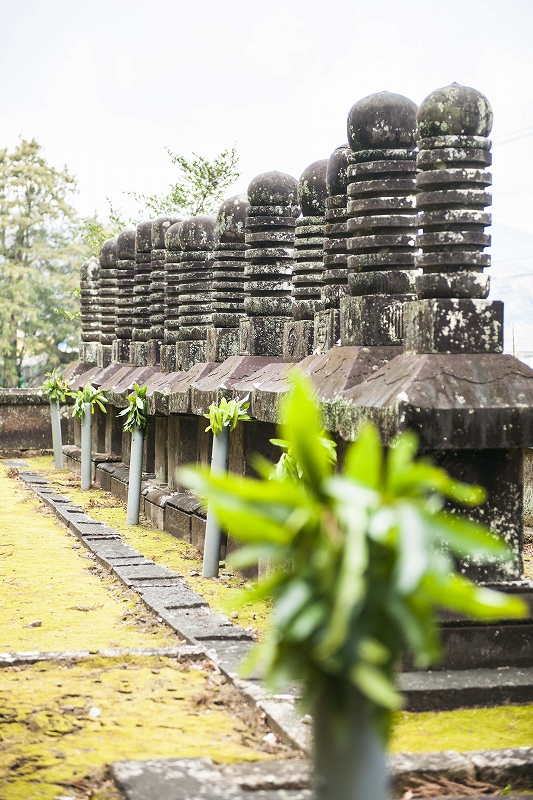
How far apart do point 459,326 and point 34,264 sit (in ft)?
114

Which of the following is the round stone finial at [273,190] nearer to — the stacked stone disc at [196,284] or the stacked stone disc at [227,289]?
the stacked stone disc at [227,289]

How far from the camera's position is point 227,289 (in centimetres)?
1007

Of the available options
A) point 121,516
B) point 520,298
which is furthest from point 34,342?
point 520,298

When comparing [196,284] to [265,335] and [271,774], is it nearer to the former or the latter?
[265,335]

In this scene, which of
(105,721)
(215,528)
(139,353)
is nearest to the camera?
(105,721)

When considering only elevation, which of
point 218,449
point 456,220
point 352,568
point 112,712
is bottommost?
point 112,712

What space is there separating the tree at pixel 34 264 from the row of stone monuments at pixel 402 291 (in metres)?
27.9

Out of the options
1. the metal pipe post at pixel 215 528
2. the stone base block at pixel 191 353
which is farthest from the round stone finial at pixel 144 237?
the metal pipe post at pixel 215 528

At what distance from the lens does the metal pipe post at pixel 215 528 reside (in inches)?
302

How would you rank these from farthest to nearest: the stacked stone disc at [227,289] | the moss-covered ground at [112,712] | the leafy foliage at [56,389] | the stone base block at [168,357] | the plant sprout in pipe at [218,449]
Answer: the leafy foliage at [56,389] → the stone base block at [168,357] → the stacked stone disc at [227,289] → the plant sprout in pipe at [218,449] → the moss-covered ground at [112,712]

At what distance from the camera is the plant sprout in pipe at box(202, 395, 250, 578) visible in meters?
7.68

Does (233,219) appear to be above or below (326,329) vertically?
above

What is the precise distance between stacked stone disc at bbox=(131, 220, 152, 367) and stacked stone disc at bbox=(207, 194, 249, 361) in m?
3.60

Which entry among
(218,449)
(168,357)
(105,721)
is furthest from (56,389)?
(105,721)
